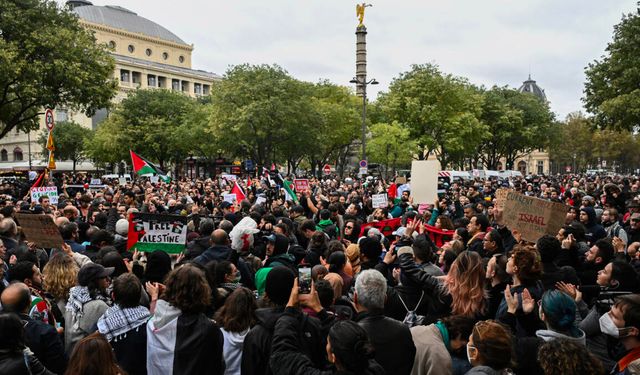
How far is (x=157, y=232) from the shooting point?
23.4ft

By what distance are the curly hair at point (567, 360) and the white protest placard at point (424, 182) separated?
32.1ft

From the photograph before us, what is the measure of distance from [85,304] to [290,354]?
223 cm

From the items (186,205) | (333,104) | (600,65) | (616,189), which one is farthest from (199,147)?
(616,189)

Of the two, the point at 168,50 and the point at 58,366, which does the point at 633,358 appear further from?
the point at 168,50

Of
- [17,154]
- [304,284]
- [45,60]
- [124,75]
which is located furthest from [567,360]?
[124,75]

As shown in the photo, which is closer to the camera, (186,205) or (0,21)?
(186,205)

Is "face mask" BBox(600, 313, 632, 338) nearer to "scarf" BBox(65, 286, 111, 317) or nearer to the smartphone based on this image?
the smartphone

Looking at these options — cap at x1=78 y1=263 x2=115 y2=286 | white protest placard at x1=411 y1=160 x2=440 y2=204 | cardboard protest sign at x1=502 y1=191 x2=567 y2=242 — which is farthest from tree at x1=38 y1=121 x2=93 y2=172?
cap at x1=78 y1=263 x2=115 y2=286

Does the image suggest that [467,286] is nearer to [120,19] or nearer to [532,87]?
[120,19]

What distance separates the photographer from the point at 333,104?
51.8m

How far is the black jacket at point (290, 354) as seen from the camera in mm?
3109

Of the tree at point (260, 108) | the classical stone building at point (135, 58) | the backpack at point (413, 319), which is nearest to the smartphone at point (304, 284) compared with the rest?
the backpack at point (413, 319)

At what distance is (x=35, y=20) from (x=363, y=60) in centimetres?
4254

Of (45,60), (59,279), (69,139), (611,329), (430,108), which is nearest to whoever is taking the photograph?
(611,329)
